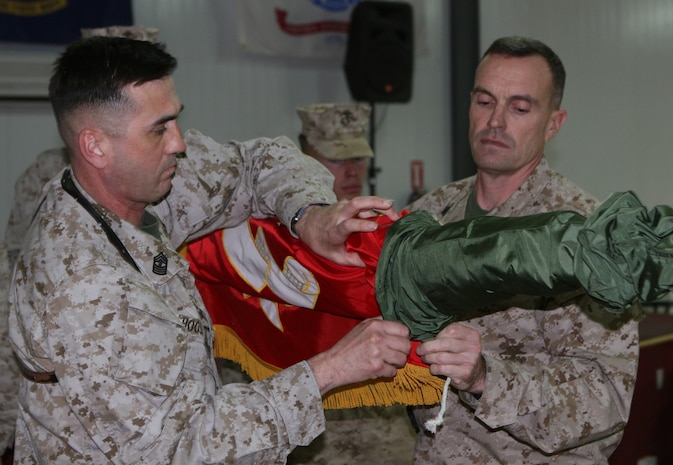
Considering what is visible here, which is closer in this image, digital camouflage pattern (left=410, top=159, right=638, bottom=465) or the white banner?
digital camouflage pattern (left=410, top=159, right=638, bottom=465)

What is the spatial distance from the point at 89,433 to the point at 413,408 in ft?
3.29

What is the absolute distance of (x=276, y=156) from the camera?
7.55ft

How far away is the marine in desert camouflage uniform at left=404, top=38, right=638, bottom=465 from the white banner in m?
4.19

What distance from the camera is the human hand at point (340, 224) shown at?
1899 mm

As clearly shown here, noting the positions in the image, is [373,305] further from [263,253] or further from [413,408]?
[413,408]

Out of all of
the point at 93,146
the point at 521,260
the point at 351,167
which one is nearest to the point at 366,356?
the point at 521,260

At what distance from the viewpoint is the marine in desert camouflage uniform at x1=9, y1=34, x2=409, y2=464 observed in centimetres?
166

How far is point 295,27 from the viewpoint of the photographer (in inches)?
267

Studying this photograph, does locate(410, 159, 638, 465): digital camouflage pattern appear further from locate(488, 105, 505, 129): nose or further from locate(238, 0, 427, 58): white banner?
locate(238, 0, 427, 58): white banner

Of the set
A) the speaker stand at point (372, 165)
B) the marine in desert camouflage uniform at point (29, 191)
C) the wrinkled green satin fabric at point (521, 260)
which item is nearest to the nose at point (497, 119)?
the wrinkled green satin fabric at point (521, 260)

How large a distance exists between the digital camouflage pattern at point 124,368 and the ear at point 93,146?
0.34ft

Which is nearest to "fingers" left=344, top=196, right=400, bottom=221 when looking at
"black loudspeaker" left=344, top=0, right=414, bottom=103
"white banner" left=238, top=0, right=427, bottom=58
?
"white banner" left=238, top=0, right=427, bottom=58

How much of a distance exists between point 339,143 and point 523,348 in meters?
2.48

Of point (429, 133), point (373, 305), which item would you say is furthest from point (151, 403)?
point (429, 133)
